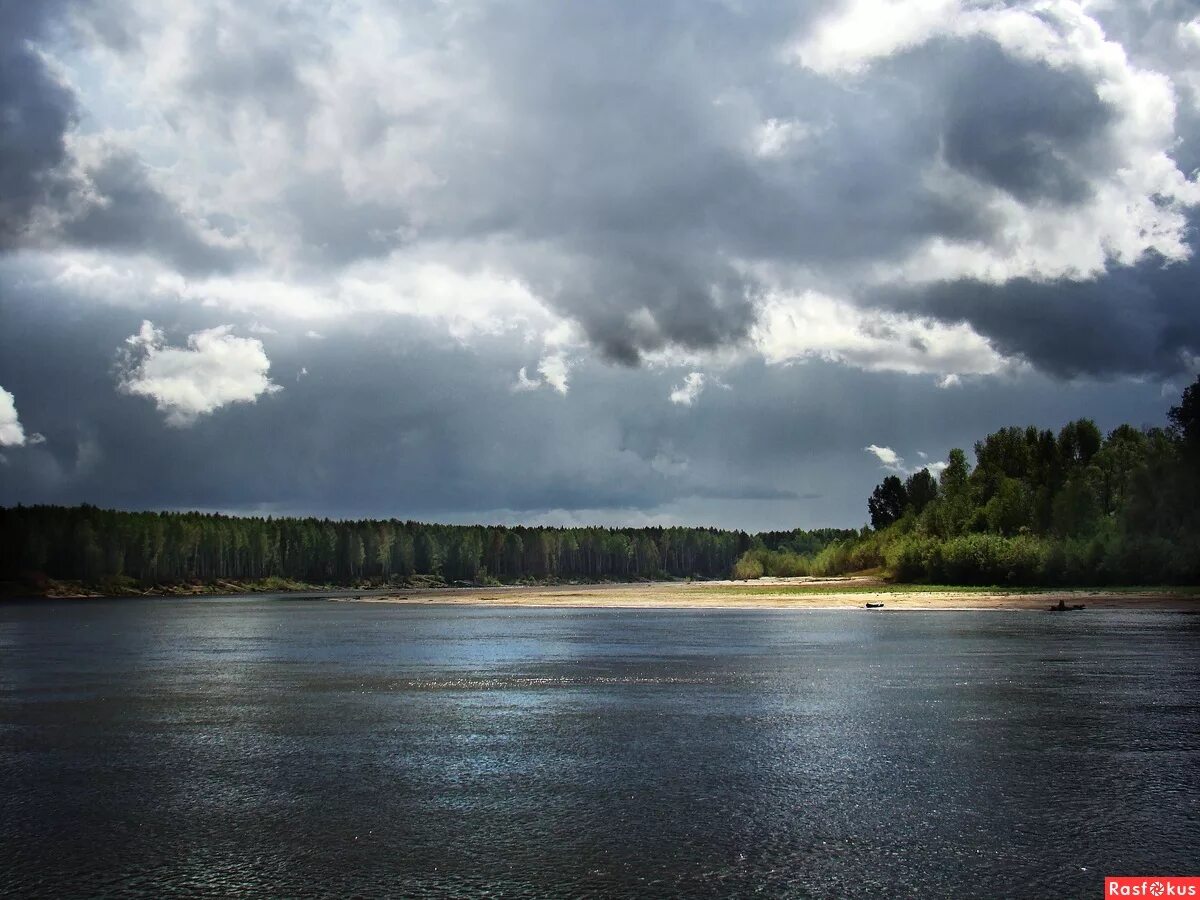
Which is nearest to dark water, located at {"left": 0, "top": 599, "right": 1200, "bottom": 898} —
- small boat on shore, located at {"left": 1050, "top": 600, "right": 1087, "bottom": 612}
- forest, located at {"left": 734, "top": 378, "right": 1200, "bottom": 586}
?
small boat on shore, located at {"left": 1050, "top": 600, "right": 1087, "bottom": 612}

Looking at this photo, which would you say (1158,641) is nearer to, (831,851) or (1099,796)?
(1099,796)

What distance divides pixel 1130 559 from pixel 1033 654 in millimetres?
77475

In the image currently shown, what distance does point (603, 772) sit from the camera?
18844mm

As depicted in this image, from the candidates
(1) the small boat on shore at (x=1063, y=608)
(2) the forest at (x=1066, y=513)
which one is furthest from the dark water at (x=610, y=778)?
(2) the forest at (x=1066, y=513)

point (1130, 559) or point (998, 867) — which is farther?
point (1130, 559)

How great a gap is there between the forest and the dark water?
77291mm

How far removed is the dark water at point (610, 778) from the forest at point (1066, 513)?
77.3 m

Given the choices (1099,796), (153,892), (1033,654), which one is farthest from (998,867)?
(1033,654)

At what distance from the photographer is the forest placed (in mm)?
107812

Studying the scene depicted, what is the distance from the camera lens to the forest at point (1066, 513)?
108 m

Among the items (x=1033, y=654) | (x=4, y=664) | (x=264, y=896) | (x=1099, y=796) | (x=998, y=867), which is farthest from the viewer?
(x=4, y=664)

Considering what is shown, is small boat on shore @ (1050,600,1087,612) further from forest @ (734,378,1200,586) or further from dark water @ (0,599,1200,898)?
dark water @ (0,599,1200,898)

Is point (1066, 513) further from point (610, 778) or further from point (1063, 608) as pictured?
point (610, 778)

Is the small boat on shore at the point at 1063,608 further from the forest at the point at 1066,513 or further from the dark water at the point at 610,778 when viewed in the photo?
the dark water at the point at 610,778
